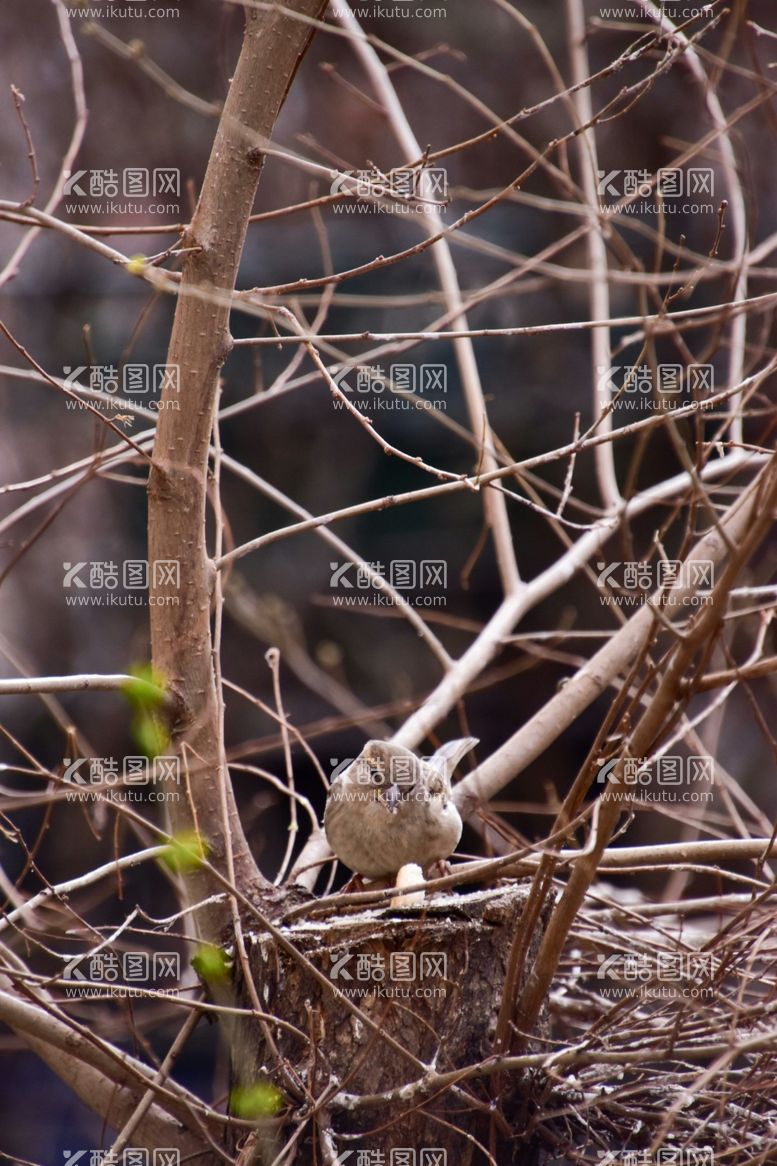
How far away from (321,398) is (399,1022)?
18.3 ft

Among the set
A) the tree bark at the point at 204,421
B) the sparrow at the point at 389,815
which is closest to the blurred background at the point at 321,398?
the sparrow at the point at 389,815

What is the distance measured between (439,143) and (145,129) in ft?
6.86

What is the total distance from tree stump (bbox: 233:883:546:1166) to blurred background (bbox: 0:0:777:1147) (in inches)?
172

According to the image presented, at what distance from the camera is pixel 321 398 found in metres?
7.73

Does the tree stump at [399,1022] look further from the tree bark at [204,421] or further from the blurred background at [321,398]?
the blurred background at [321,398]

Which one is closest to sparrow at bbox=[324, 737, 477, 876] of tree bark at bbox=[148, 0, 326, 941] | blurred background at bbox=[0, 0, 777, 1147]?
tree bark at bbox=[148, 0, 326, 941]

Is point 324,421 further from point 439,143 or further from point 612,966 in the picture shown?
point 612,966

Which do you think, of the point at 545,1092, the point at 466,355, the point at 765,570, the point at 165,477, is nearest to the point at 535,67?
the point at 765,570

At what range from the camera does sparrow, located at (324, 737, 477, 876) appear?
132 inches

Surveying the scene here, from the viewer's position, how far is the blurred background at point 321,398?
7.37 m

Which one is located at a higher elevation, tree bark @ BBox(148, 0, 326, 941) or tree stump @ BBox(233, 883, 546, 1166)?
tree bark @ BBox(148, 0, 326, 941)

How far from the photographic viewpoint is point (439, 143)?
298 inches

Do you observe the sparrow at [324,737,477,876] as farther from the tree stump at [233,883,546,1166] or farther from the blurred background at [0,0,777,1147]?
the blurred background at [0,0,777,1147]

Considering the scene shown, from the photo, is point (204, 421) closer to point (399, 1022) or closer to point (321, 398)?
point (399, 1022)
